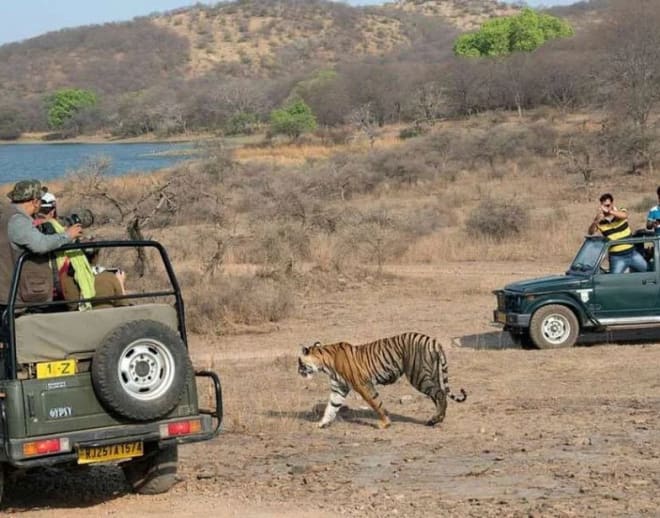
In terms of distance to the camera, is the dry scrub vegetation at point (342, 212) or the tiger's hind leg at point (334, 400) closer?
the tiger's hind leg at point (334, 400)

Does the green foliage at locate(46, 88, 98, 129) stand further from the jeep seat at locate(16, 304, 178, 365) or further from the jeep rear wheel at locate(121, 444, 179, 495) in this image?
the jeep seat at locate(16, 304, 178, 365)

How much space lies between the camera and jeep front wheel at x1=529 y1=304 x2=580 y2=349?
15.4 metres

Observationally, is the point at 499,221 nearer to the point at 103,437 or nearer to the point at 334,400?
the point at 334,400

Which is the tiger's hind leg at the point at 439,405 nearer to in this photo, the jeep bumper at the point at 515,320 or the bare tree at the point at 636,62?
the jeep bumper at the point at 515,320

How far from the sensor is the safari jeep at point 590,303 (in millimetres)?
15336

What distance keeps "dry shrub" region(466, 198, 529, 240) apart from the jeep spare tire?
19.3m

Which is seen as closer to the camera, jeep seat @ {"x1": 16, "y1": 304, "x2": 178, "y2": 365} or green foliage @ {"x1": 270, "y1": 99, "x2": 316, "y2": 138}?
jeep seat @ {"x1": 16, "y1": 304, "x2": 178, "y2": 365}

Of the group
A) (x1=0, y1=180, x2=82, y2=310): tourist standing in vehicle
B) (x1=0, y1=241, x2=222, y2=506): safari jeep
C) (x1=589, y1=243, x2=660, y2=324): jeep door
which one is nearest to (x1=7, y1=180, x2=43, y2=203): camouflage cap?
(x1=0, y1=180, x2=82, y2=310): tourist standing in vehicle

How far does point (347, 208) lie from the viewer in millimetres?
30547

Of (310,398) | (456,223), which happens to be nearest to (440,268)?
(456,223)

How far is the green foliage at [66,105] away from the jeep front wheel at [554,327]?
94294 millimetres

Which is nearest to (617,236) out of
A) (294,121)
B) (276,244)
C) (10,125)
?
(276,244)

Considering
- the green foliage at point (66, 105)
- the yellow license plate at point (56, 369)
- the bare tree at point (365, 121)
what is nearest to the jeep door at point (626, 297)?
the yellow license plate at point (56, 369)

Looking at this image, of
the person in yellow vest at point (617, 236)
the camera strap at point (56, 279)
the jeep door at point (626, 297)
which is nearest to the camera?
the camera strap at point (56, 279)
